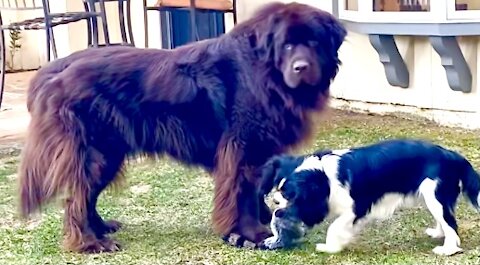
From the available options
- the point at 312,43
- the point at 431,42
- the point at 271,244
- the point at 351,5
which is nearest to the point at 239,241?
the point at 271,244

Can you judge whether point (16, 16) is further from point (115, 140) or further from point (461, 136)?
point (115, 140)

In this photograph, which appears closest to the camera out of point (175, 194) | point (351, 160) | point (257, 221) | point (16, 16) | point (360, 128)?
point (351, 160)

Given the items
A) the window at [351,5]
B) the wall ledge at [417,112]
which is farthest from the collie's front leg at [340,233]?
the window at [351,5]

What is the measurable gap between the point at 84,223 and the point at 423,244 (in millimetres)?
1445

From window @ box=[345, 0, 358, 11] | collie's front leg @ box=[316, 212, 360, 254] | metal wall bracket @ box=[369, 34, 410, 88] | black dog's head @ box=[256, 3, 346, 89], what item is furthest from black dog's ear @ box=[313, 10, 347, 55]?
window @ box=[345, 0, 358, 11]

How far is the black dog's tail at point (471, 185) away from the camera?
3.34 metres

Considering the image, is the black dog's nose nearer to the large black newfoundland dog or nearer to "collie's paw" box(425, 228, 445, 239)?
the large black newfoundland dog

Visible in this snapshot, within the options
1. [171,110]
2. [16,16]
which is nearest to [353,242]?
[171,110]

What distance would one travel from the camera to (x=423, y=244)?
345 cm

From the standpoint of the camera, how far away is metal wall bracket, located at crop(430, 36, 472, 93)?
564cm

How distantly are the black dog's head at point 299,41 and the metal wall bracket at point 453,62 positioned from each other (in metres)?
2.31

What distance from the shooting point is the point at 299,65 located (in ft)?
11.1

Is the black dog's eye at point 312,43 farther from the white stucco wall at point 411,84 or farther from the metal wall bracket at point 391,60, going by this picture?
the metal wall bracket at point 391,60

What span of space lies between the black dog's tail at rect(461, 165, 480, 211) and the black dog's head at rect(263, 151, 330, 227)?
572 millimetres
